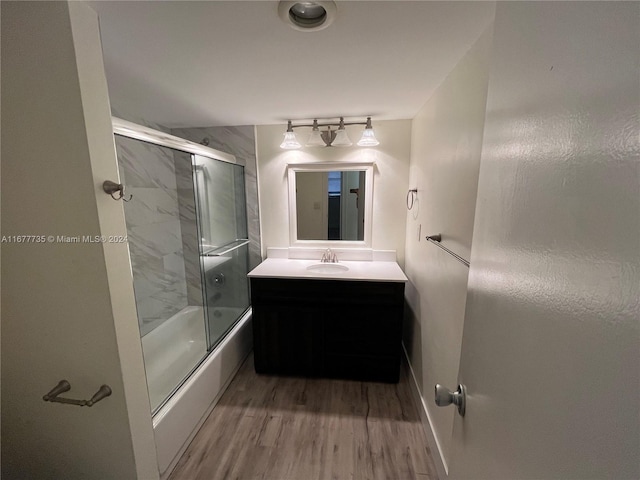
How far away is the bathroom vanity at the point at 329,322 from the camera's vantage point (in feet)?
6.23

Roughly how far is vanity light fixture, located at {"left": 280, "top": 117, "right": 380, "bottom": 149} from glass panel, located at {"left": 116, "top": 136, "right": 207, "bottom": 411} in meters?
0.88

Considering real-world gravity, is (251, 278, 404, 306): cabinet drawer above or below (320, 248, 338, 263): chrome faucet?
below

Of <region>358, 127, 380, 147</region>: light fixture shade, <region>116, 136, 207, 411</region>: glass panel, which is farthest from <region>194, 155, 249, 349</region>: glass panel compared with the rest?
<region>358, 127, 380, 147</region>: light fixture shade

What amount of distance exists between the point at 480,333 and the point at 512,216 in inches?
12.0

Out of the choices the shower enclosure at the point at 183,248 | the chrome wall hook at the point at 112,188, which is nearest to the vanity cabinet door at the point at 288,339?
the shower enclosure at the point at 183,248

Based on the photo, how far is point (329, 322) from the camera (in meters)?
1.96

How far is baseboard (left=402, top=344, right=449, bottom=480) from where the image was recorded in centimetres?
130

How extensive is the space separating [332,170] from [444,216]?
126 centimetres

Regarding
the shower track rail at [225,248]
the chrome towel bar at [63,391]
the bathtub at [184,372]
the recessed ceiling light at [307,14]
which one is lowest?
the bathtub at [184,372]

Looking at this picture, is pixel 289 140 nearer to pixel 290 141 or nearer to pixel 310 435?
pixel 290 141

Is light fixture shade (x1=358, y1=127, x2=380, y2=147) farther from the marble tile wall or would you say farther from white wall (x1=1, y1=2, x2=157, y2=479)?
white wall (x1=1, y1=2, x2=157, y2=479)

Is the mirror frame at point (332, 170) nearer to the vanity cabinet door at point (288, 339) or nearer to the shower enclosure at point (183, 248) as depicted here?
the shower enclosure at point (183, 248)

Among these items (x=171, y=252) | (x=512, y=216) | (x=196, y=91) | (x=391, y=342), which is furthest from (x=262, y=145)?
(x=512, y=216)

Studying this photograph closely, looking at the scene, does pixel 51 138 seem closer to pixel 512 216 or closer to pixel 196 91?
pixel 196 91
